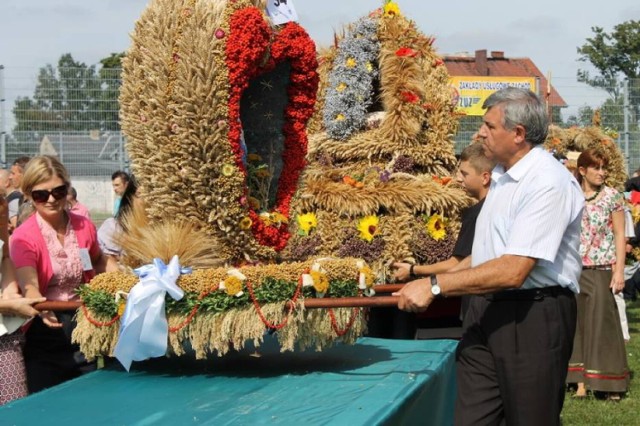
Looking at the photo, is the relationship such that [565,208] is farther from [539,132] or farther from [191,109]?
[191,109]

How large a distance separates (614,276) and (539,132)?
3.97 m

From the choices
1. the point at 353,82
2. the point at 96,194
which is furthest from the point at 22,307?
the point at 96,194

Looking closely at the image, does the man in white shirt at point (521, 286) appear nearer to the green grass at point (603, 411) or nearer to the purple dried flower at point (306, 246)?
the purple dried flower at point (306, 246)

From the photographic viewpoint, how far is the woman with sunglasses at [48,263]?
4520 millimetres

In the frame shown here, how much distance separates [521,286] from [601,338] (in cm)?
398

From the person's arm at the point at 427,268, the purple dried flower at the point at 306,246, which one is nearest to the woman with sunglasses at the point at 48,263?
the purple dried flower at the point at 306,246

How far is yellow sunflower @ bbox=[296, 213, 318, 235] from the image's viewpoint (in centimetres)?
652

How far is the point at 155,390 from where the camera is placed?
401 centimetres

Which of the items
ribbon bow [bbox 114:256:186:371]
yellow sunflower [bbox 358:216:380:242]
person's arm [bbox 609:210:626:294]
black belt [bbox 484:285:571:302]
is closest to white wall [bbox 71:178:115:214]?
yellow sunflower [bbox 358:216:380:242]

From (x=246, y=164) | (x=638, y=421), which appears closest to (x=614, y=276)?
(x=638, y=421)

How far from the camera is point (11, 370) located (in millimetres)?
4262

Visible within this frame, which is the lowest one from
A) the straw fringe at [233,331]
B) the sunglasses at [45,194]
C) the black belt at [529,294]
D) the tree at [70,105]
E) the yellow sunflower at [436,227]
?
the straw fringe at [233,331]

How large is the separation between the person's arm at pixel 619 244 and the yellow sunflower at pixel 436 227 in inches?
53.1

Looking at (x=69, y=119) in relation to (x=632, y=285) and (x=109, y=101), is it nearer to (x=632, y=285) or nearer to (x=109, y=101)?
(x=109, y=101)
